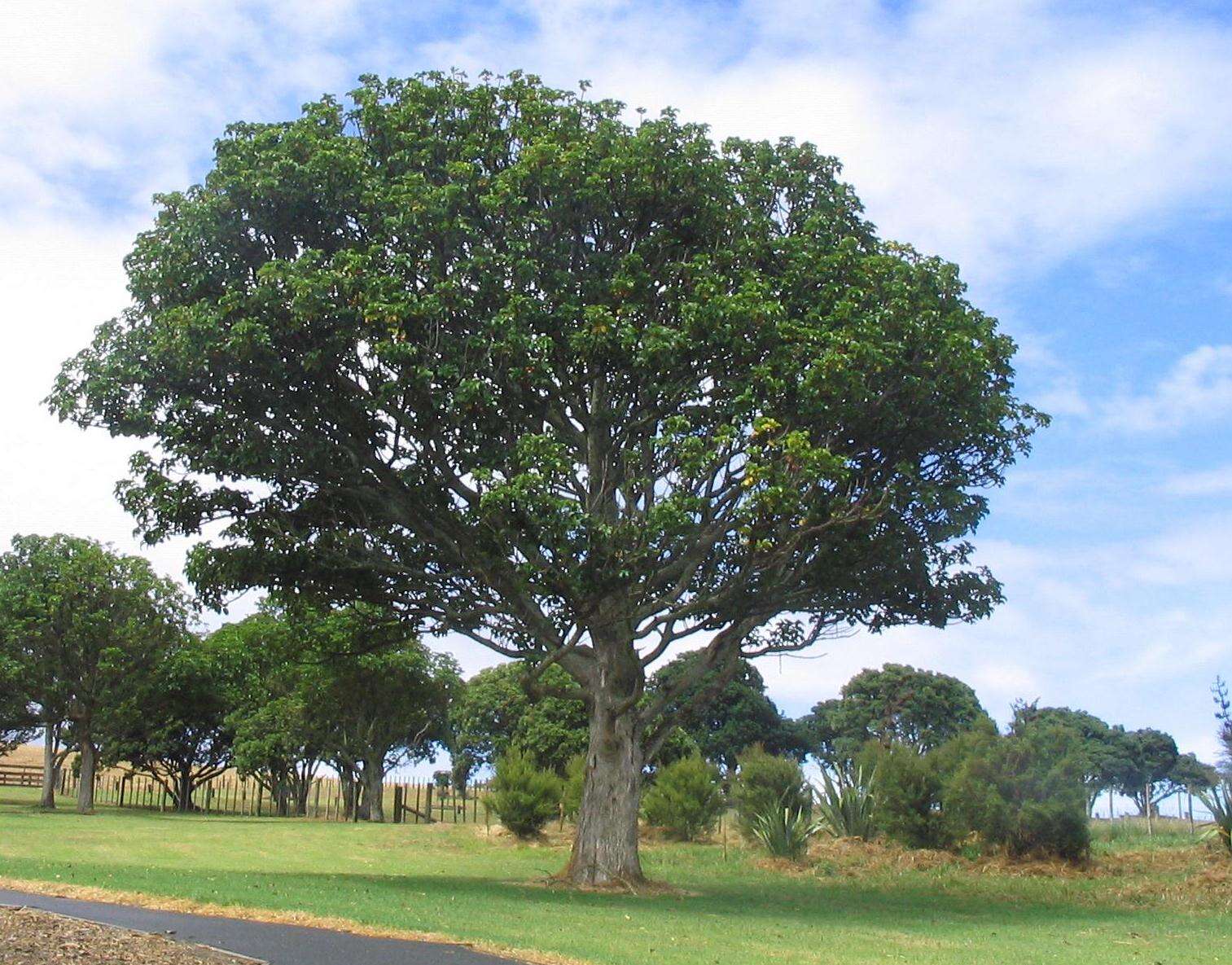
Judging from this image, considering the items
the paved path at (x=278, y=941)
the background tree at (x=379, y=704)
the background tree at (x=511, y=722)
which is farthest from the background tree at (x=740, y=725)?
the paved path at (x=278, y=941)

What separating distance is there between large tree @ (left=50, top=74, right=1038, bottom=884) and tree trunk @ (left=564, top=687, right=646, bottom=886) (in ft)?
0.19

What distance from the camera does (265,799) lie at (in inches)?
2589

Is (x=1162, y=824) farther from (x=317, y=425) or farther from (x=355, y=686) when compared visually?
(x=317, y=425)

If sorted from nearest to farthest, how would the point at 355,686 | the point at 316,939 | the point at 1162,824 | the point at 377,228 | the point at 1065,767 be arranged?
1. the point at 316,939
2. the point at 377,228
3. the point at 1065,767
4. the point at 1162,824
5. the point at 355,686

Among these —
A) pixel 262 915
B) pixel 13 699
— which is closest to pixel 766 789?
pixel 262 915

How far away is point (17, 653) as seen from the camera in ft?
144

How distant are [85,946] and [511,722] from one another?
49.5 meters

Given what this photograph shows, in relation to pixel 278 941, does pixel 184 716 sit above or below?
above

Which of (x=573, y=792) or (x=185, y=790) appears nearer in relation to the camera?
(x=573, y=792)

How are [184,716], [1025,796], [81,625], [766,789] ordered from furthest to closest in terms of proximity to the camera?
[184,716]
[81,625]
[766,789]
[1025,796]

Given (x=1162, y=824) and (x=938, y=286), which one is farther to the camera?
(x=1162, y=824)

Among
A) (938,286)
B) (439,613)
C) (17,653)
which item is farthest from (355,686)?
(938,286)

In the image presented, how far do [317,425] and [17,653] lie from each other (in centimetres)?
3124

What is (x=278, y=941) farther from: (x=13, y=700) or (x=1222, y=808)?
(x=13, y=700)
